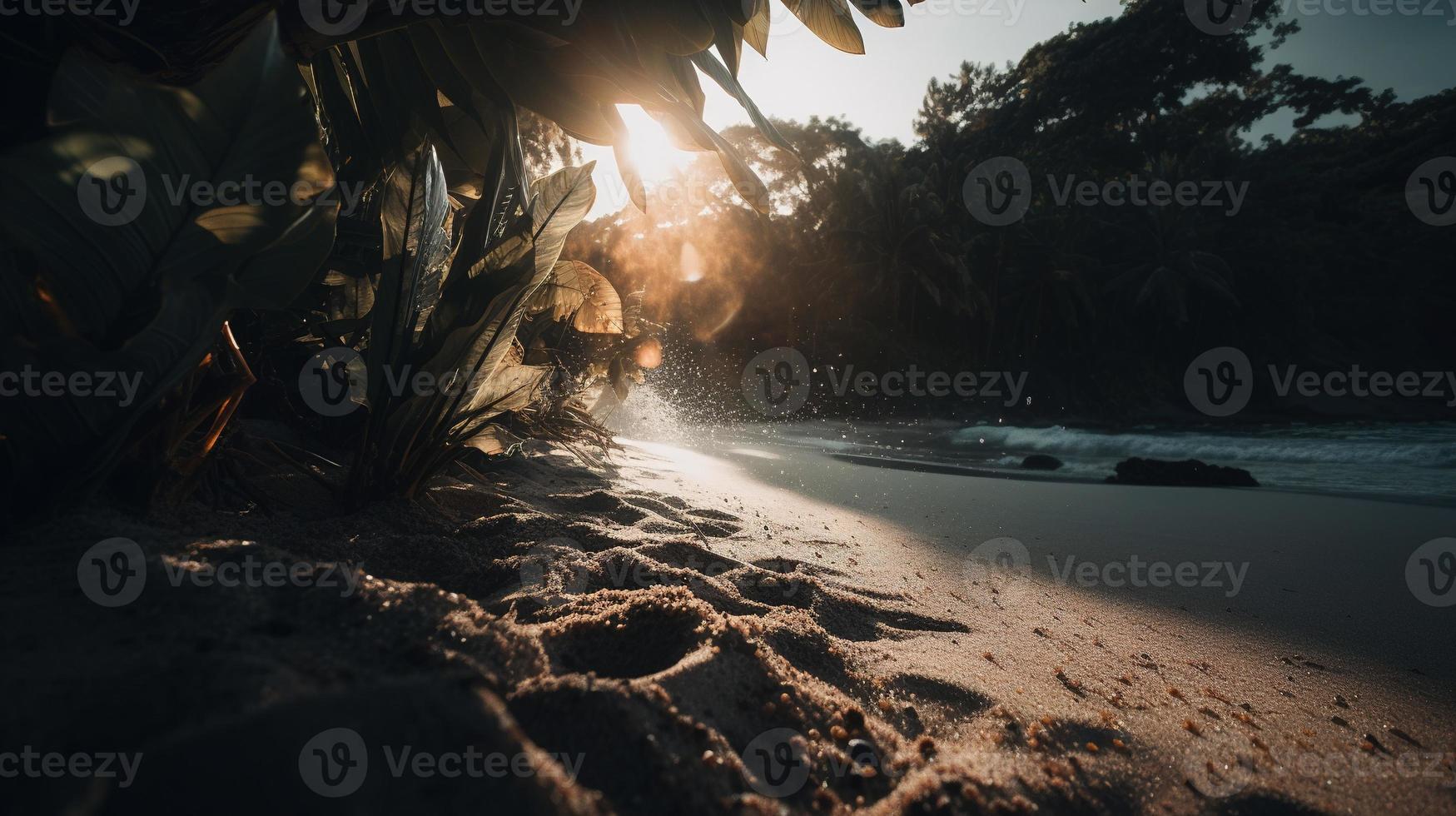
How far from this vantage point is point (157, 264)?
861mm

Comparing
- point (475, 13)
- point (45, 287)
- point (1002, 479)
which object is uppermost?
point (475, 13)

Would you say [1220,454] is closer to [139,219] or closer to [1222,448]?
[1222,448]

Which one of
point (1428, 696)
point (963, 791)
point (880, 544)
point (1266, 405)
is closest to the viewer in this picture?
point (963, 791)

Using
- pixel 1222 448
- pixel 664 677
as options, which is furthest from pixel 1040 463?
pixel 664 677

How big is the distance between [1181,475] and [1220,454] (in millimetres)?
3747

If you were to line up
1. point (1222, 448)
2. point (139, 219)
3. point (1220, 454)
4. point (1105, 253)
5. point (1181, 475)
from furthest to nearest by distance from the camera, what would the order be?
point (1105, 253) → point (1222, 448) → point (1220, 454) → point (1181, 475) → point (139, 219)

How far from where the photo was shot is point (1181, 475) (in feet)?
18.1

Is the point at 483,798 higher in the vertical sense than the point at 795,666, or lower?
higher

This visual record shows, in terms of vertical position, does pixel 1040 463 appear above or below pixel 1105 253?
below

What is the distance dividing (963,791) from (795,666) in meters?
0.38

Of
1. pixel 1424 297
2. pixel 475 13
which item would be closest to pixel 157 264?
pixel 475 13

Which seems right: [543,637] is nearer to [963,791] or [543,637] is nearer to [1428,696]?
[963,791]

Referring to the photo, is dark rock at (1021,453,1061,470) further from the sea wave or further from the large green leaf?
the large green leaf

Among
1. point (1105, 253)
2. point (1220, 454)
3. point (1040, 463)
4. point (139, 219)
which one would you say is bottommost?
point (1040, 463)
